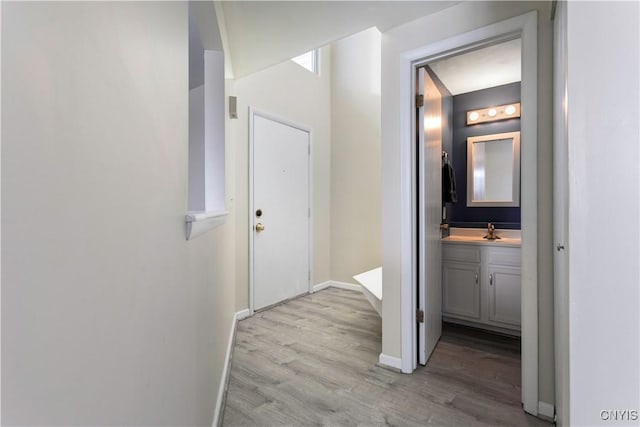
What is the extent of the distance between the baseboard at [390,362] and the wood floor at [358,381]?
4cm

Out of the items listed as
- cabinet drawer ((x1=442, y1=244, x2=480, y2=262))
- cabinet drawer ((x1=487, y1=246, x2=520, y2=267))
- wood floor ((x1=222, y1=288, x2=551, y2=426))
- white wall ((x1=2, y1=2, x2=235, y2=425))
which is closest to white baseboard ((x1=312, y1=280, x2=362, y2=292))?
wood floor ((x1=222, y1=288, x2=551, y2=426))

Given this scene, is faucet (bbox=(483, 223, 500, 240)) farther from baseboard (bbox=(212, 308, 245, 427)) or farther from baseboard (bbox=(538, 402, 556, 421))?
baseboard (bbox=(212, 308, 245, 427))

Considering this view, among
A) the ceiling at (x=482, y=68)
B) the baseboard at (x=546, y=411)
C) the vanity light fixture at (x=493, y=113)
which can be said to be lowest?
the baseboard at (x=546, y=411)

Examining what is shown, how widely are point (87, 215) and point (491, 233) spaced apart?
3.27 m

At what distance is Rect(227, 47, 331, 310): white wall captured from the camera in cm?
304

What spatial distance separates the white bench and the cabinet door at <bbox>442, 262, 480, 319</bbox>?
648 mm

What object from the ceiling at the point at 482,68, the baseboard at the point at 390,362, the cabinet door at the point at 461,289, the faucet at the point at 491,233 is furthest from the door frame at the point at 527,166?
the faucet at the point at 491,233

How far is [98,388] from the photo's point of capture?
1.40 ft

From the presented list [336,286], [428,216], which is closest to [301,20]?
[428,216]

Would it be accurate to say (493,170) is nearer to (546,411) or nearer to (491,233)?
(491,233)

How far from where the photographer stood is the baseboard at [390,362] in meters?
2.02

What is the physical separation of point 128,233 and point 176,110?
49 centimetres

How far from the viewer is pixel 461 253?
110 inches

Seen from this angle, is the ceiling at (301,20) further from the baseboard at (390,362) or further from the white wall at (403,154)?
the baseboard at (390,362)
